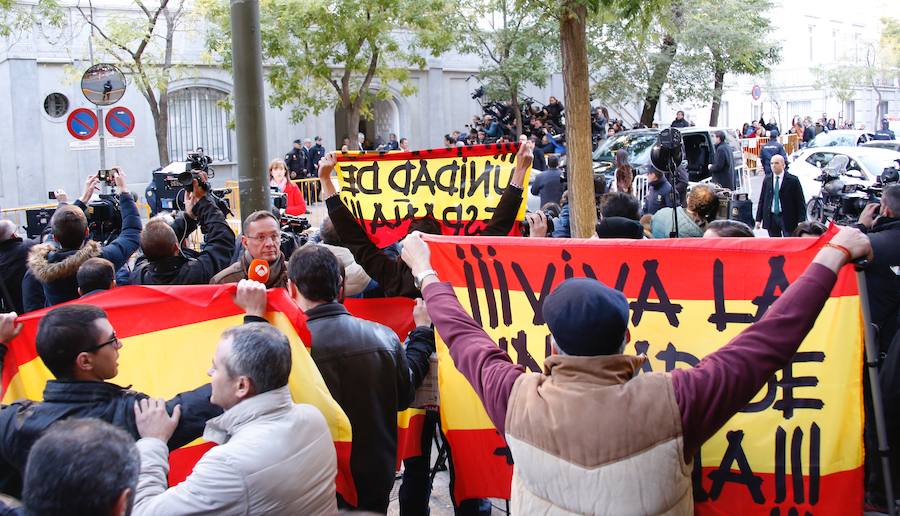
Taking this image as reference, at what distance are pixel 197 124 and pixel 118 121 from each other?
1470 cm

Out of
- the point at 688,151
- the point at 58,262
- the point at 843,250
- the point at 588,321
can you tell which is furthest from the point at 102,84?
the point at 688,151

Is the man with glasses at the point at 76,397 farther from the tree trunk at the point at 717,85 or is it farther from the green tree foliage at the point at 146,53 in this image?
the tree trunk at the point at 717,85

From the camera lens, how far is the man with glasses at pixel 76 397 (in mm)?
3092

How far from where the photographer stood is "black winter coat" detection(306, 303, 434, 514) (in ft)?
13.0

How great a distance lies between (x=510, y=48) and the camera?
27.6 m

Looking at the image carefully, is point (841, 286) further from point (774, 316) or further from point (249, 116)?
point (249, 116)

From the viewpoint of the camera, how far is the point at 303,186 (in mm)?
21703

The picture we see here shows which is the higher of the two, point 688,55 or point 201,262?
point 688,55

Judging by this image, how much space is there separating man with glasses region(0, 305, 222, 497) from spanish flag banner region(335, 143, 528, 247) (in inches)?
111

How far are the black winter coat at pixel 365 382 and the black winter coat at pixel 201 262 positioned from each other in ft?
5.40

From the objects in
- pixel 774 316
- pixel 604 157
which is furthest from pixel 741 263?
pixel 604 157

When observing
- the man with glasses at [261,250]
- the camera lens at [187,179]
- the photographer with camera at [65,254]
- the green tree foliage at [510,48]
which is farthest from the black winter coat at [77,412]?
the green tree foliage at [510,48]

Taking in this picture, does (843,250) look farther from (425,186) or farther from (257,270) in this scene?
(425,186)

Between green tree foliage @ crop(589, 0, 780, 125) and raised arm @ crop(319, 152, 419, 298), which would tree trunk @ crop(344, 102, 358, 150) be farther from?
raised arm @ crop(319, 152, 419, 298)
